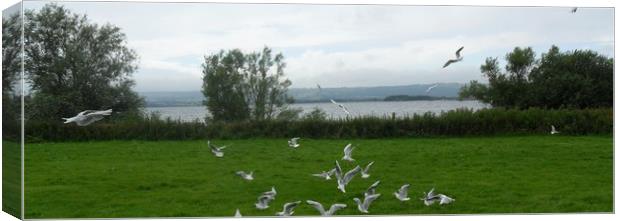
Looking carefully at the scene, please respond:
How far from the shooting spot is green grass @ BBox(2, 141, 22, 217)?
9859 millimetres

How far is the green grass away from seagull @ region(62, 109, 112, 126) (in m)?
0.72

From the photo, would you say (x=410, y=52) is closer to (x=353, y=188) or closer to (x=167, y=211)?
(x=353, y=188)

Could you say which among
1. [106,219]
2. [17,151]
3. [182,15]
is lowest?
[106,219]

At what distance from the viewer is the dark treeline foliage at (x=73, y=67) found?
1009 cm

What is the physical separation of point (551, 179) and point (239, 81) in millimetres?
3472

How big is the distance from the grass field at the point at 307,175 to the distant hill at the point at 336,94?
0.48m

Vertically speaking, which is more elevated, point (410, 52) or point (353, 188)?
point (410, 52)

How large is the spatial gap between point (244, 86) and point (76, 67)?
1.73 metres

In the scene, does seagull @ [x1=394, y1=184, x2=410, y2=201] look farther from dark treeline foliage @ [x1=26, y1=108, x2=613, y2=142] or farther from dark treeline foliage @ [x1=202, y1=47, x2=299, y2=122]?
dark treeline foliage @ [x1=202, y1=47, x2=299, y2=122]

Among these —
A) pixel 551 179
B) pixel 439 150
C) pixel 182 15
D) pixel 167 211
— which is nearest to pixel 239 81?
pixel 182 15

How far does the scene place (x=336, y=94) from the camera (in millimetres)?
10789

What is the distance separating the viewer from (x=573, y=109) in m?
11.0

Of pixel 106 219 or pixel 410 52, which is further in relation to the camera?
pixel 410 52

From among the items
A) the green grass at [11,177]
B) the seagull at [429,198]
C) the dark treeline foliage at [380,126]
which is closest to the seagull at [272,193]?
the dark treeline foliage at [380,126]
